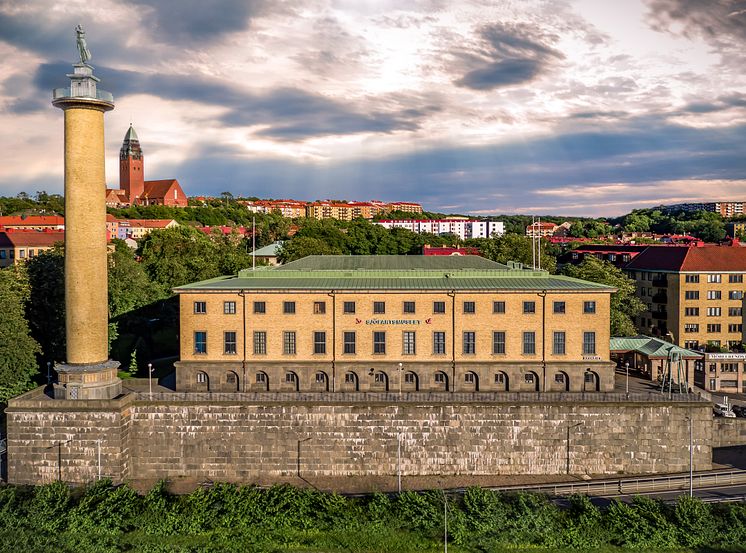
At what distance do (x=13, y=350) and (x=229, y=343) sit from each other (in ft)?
64.2

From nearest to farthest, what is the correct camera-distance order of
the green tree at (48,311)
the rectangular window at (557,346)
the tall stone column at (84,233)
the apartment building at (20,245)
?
1. the tall stone column at (84,233)
2. the rectangular window at (557,346)
3. the green tree at (48,311)
4. the apartment building at (20,245)

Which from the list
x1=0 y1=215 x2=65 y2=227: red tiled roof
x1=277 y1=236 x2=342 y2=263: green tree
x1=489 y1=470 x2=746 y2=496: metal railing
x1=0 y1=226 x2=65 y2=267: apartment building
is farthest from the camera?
x1=0 y1=215 x2=65 y2=227: red tiled roof

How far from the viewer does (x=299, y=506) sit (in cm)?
3988

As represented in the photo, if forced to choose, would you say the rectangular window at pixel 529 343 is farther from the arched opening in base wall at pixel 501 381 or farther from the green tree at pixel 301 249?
the green tree at pixel 301 249

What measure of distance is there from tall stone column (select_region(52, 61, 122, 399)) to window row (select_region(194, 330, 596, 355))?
899 cm

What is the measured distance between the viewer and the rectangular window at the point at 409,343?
53.8 meters

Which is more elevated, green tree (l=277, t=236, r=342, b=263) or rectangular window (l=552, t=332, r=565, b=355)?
green tree (l=277, t=236, r=342, b=263)

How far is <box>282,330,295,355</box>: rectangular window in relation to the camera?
53938 millimetres

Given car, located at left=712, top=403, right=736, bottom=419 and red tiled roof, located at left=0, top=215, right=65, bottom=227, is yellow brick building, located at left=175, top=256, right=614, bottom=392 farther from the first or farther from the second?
red tiled roof, located at left=0, top=215, right=65, bottom=227

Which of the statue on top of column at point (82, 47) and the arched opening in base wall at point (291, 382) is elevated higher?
the statue on top of column at point (82, 47)

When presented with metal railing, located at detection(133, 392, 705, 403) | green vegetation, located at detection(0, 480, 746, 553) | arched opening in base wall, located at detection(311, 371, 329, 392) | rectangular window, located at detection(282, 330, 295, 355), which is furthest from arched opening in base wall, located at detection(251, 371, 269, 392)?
green vegetation, located at detection(0, 480, 746, 553)

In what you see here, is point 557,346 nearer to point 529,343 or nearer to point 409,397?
point 529,343

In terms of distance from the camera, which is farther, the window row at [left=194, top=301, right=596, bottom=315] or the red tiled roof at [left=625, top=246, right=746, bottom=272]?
the red tiled roof at [left=625, top=246, right=746, bottom=272]

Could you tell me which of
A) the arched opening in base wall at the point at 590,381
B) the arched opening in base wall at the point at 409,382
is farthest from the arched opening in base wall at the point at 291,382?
the arched opening in base wall at the point at 590,381
